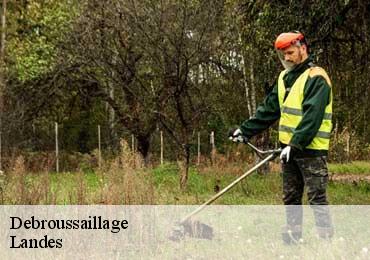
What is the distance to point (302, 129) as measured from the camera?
512 centimetres

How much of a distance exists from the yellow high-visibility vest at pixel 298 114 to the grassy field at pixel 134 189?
144 centimetres

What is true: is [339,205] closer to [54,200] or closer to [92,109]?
[54,200]

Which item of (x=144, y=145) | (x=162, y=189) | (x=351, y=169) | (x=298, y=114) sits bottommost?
(x=351, y=169)

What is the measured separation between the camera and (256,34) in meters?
10.3

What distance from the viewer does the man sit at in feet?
16.9

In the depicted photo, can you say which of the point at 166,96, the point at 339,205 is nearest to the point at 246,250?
the point at 339,205

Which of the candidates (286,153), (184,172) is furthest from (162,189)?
(286,153)

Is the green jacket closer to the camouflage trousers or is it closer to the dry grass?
the camouflage trousers

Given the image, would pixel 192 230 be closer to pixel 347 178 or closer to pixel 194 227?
pixel 194 227

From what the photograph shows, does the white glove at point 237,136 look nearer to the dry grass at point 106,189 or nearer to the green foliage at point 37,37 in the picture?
the dry grass at point 106,189

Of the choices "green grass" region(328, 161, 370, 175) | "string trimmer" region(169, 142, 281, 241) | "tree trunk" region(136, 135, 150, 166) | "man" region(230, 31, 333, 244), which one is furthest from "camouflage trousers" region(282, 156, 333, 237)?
"green grass" region(328, 161, 370, 175)

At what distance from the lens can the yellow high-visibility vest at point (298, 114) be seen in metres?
5.29

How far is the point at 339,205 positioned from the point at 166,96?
537cm

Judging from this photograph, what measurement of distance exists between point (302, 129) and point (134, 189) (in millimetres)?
1709
